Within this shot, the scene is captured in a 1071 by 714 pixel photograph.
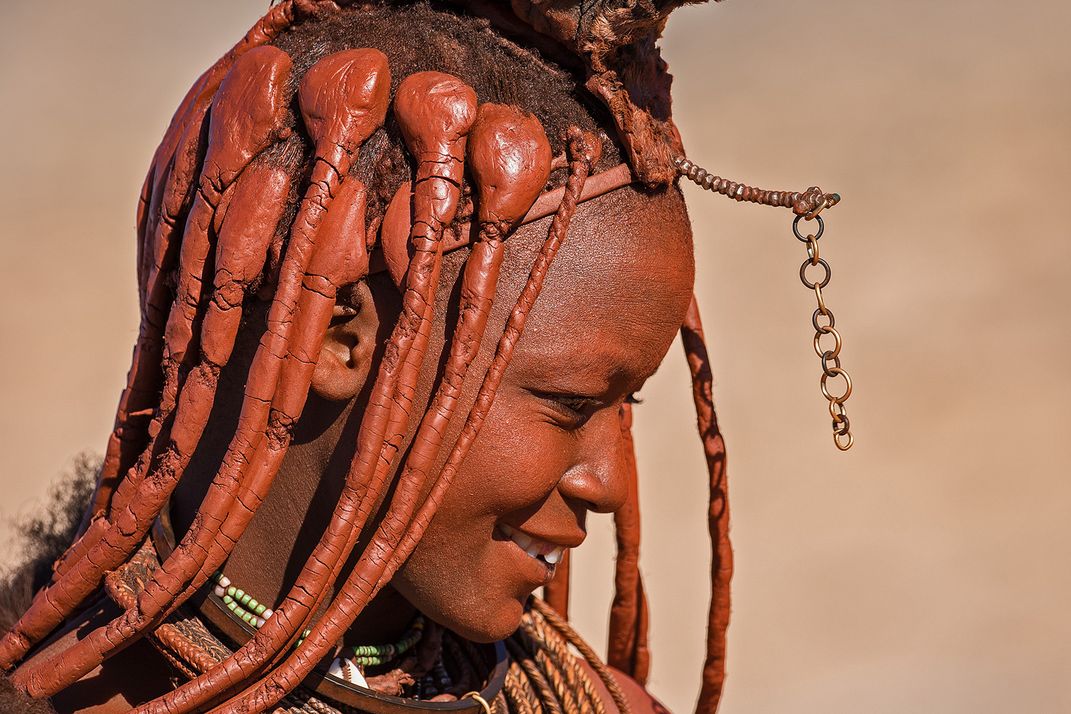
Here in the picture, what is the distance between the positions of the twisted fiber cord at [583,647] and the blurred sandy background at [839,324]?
252cm

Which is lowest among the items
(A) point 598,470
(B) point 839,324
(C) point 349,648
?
(C) point 349,648

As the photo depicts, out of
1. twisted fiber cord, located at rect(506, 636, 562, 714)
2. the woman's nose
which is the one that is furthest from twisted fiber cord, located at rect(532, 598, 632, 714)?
the woman's nose

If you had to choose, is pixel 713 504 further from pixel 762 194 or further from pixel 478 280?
pixel 478 280

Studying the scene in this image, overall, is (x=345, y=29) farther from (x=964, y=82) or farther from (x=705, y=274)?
(x=964, y=82)

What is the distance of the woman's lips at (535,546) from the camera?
7.25 ft

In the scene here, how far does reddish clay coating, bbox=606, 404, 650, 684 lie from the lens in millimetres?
2861

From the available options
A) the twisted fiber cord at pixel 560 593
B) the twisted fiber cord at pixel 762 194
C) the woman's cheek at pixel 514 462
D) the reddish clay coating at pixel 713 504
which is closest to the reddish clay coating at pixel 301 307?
the woman's cheek at pixel 514 462

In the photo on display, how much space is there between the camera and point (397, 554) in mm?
2012

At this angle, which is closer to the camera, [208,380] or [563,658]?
[208,380]

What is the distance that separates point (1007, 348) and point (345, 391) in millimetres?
5761

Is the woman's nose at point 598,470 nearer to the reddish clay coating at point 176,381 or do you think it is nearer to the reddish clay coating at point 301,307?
the reddish clay coating at point 301,307

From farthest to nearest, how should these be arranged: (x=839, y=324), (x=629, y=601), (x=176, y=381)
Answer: (x=839, y=324), (x=629, y=601), (x=176, y=381)

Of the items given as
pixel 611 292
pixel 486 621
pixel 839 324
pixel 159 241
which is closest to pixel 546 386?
pixel 611 292

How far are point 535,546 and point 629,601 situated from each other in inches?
29.8
